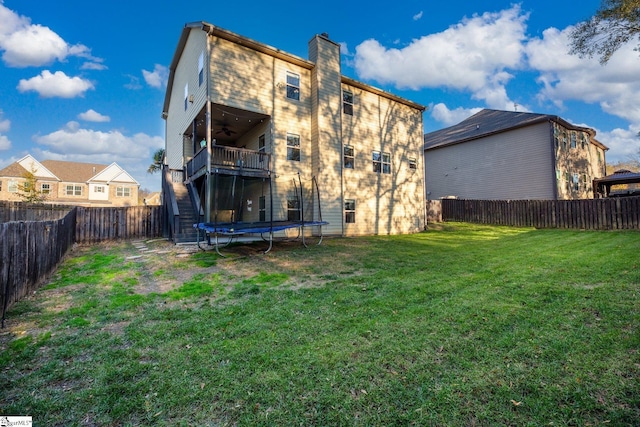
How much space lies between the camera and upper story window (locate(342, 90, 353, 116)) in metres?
14.8

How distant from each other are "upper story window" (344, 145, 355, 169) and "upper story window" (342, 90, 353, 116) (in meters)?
1.84

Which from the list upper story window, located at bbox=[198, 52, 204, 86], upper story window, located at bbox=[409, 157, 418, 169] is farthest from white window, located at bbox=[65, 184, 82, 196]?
upper story window, located at bbox=[409, 157, 418, 169]

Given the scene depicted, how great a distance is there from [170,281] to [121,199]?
39647mm

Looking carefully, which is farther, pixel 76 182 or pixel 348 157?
pixel 76 182

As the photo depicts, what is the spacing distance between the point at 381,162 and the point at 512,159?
10.9m

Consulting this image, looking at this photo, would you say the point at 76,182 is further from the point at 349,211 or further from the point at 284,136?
the point at 349,211

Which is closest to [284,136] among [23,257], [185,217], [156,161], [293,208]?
[293,208]

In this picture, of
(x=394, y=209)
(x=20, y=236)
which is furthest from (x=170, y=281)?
(x=394, y=209)

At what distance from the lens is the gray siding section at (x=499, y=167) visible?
739 inches

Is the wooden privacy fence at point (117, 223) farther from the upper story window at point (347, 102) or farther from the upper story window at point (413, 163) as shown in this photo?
the upper story window at point (413, 163)

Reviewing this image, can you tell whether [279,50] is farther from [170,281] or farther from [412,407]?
[412,407]

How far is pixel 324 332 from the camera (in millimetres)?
3611

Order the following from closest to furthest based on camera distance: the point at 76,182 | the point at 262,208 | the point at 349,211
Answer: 1. the point at 262,208
2. the point at 349,211
3. the point at 76,182

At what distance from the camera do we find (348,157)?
576 inches
